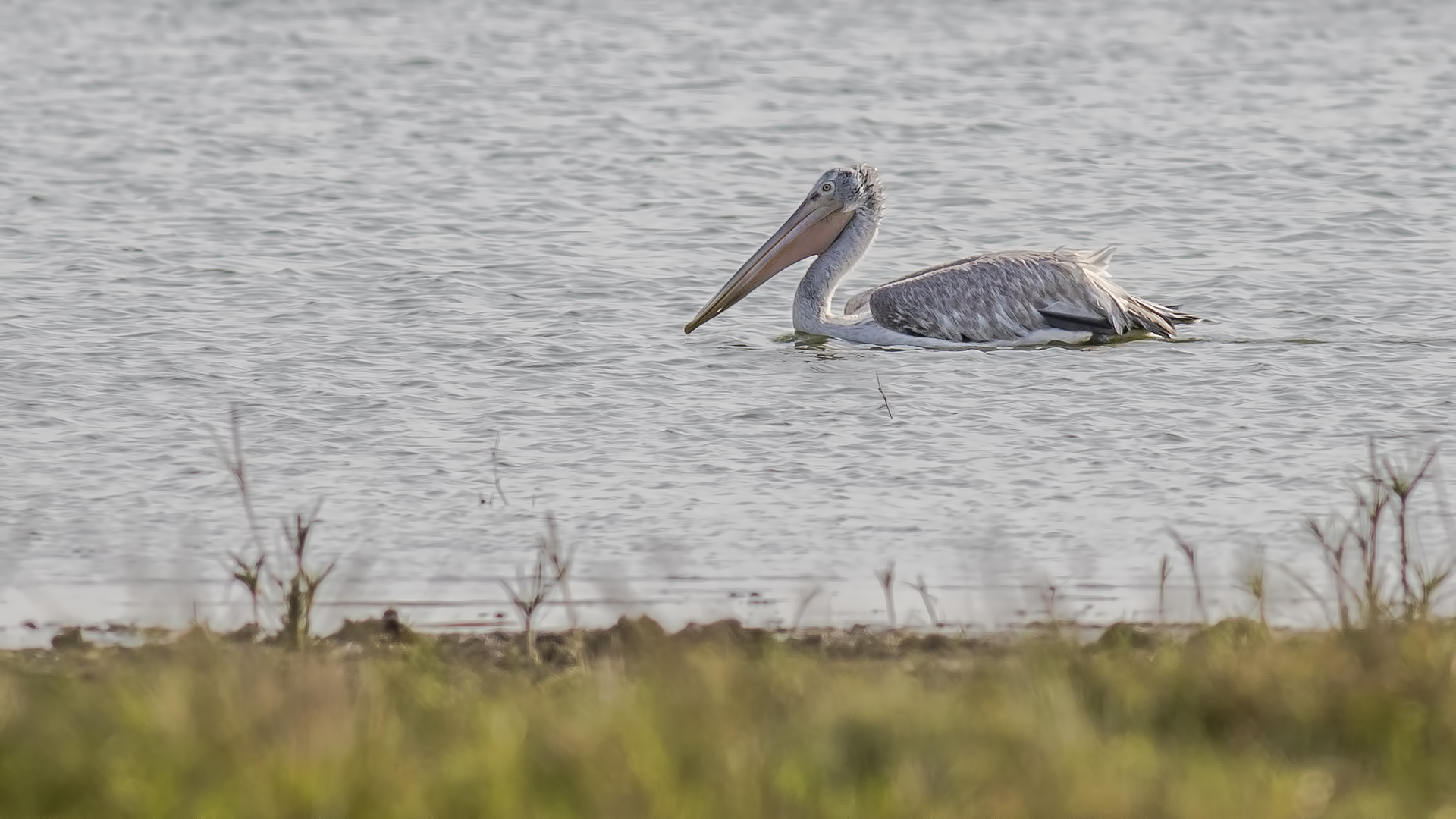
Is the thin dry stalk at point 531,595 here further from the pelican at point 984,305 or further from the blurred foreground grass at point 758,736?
the pelican at point 984,305

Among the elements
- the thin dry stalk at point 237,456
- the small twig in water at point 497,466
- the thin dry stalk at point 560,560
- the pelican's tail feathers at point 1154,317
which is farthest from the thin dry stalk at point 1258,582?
the pelican's tail feathers at point 1154,317

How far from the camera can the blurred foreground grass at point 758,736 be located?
3.88 meters

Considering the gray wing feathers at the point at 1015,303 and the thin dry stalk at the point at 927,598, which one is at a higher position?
the gray wing feathers at the point at 1015,303

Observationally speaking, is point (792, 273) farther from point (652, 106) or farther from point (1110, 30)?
point (1110, 30)

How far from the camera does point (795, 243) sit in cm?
1142

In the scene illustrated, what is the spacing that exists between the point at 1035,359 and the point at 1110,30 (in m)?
11.8

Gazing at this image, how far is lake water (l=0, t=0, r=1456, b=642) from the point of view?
679 cm

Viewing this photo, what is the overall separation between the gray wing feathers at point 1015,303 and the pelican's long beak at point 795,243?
76cm

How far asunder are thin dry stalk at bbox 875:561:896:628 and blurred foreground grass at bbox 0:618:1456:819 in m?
0.74

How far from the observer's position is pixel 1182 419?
27.6ft

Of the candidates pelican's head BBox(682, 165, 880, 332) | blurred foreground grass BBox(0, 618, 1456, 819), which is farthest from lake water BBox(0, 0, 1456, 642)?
blurred foreground grass BBox(0, 618, 1456, 819)

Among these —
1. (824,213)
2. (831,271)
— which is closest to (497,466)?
(831,271)

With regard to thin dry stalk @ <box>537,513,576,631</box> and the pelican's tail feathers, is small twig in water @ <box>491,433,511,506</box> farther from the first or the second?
the pelican's tail feathers

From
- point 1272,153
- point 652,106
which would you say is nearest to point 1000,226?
point 1272,153
